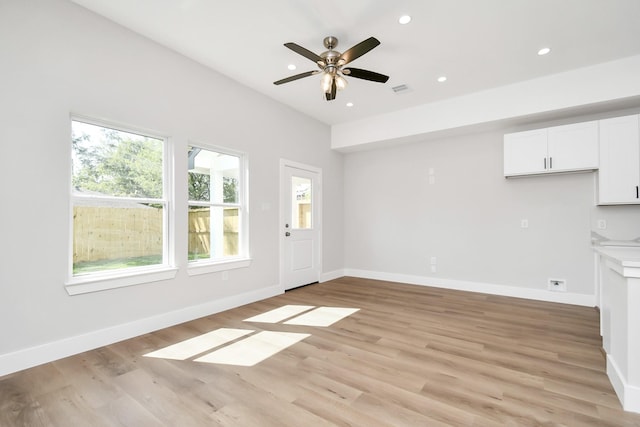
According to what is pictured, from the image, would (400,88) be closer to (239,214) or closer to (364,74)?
(364,74)

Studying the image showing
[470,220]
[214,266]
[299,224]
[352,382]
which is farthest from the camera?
[299,224]

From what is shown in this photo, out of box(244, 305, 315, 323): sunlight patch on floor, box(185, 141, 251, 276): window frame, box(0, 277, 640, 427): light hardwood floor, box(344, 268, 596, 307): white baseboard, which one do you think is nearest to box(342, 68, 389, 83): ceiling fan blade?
box(185, 141, 251, 276): window frame

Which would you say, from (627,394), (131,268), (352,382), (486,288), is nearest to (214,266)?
(131,268)

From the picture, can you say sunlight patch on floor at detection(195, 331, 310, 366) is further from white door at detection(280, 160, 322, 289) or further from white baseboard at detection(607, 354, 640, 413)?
white baseboard at detection(607, 354, 640, 413)

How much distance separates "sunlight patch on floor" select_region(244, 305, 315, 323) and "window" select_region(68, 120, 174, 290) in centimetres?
127

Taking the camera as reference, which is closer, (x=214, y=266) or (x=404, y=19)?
(x=404, y=19)

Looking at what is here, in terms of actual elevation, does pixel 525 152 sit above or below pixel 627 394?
above

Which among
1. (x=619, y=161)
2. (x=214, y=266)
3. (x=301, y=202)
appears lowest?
(x=214, y=266)

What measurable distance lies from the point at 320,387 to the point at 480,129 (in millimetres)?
4528

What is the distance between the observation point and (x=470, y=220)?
491 centimetres

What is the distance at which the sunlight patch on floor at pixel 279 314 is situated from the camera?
3.44 meters

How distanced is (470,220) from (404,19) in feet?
11.2

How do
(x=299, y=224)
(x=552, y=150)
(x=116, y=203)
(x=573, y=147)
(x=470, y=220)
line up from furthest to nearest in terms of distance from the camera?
(x=299, y=224), (x=470, y=220), (x=552, y=150), (x=573, y=147), (x=116, y=203)

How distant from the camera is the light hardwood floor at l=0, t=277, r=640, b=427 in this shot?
1747 millimetres
